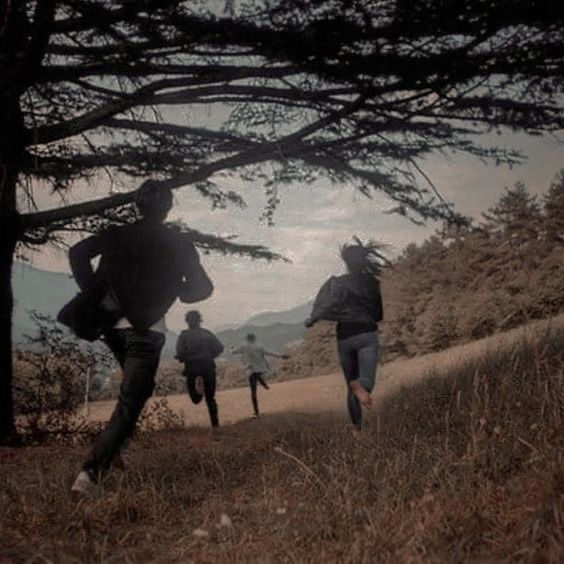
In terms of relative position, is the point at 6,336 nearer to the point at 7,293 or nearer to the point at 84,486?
the point at 7,293

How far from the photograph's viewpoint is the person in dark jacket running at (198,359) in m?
9.92

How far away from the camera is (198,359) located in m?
9.93

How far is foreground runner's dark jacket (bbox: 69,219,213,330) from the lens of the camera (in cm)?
357

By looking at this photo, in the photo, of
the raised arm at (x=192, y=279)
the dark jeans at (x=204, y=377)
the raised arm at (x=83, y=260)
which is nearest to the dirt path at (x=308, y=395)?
the dark jeans at (x=204, y=377)

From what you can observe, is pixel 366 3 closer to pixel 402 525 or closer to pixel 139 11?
pixel 139 11

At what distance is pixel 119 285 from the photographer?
3.57 metres

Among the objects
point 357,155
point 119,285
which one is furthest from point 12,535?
point 357,155

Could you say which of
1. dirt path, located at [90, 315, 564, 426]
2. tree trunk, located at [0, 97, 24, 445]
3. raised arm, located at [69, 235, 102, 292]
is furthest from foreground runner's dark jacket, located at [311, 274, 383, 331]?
dirt path, located at [90, 315, 564, 426]

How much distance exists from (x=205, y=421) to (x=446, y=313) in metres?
10.3

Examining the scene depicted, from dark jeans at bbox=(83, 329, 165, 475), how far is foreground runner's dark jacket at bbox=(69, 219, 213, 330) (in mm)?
106

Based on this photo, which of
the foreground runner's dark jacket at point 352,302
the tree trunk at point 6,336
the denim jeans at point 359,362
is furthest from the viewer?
the tree trunk at point 6,336

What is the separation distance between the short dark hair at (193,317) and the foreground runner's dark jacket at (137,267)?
651cm

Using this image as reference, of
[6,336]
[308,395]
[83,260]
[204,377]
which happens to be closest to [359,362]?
[83,260]

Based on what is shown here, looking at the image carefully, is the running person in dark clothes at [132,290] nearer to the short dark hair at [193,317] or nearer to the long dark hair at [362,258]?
the long dark hair at [362,258]
